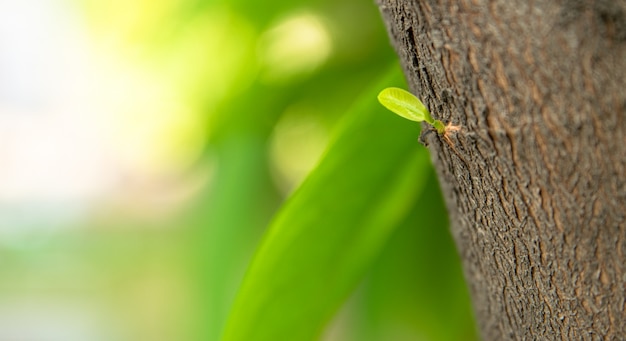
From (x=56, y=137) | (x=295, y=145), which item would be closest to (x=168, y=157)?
(x=295, y=145)

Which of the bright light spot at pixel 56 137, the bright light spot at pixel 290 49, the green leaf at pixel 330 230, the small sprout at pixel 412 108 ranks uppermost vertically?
the bright light spot at pixel 56 137

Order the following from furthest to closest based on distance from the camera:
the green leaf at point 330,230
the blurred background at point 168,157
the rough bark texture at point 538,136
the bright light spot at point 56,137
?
the bright light spot at point 56,137
the blurred background at point 168,157
the green leaf at point 330,230
the rough bark texture at point 538,136

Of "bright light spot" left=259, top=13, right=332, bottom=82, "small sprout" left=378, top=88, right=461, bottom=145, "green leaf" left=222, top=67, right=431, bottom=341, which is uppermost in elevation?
"bright light spot" left=259, top=13, right=332, bottom=82

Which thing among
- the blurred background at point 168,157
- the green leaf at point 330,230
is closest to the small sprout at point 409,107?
the green leaf at point 330,230

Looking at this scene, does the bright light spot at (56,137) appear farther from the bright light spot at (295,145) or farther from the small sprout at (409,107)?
the small sprout at (409,107)

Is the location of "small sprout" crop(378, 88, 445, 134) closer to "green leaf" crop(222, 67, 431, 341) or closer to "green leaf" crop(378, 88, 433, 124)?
"green leaf" crop(378, 88, 433, 124)

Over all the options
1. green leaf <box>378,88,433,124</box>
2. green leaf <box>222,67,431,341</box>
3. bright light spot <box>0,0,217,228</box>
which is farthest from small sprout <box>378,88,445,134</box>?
bright light spot <box>0,0,217,228</box>

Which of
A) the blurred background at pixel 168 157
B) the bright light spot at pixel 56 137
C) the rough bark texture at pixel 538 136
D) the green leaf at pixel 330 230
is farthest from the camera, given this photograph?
the bright light spot at pixel 56 137

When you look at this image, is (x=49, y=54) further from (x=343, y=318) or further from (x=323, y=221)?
(x=323, y=221)
